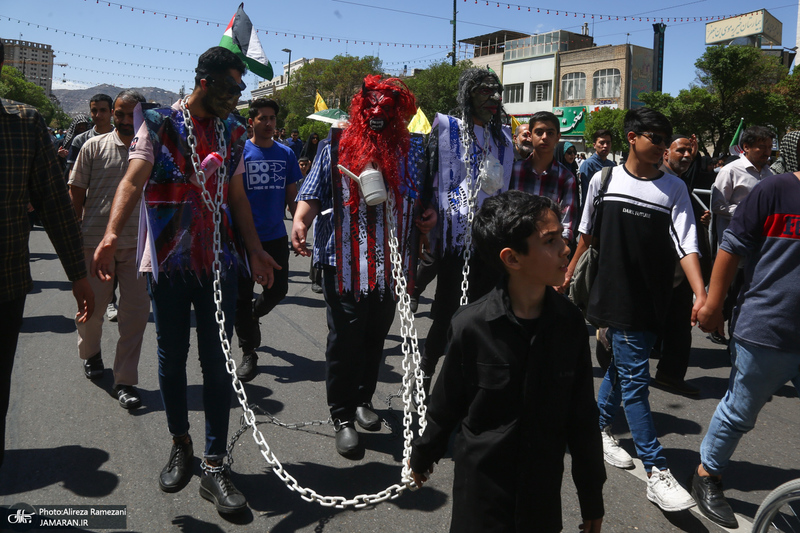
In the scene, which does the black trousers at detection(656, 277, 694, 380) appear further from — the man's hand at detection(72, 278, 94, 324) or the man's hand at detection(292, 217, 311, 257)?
the man's hand at detection(72, 278, 94, 324)

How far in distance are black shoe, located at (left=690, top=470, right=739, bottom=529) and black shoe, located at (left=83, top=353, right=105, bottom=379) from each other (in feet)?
13.6

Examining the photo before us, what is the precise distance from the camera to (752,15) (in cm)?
4728

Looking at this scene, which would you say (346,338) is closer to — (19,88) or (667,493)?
(667,493)

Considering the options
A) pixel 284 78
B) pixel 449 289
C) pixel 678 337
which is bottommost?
pixel 678 337

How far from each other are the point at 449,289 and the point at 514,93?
181ft

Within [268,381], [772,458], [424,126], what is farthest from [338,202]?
[424,126]

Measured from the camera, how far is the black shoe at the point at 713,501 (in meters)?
3.08

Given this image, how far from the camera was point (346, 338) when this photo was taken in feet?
12.1

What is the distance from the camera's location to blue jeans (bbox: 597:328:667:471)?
325 cm

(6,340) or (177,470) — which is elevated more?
(6,340)

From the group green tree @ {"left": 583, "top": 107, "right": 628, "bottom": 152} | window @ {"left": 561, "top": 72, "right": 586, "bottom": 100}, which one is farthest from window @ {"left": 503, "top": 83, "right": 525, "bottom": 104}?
green tree @ {"left": 583, "top": 107, "right": 628, "bottom": 152}

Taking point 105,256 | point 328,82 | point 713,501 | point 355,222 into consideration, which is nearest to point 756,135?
point 713,501

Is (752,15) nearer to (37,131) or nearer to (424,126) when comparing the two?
(424,126)

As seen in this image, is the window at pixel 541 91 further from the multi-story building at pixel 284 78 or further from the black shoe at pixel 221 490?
the black shoe at pixel 221 490
